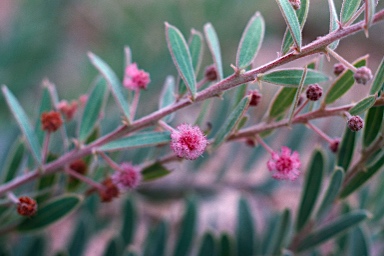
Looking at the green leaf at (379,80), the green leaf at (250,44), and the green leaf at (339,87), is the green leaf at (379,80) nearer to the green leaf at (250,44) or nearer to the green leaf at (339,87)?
the green leaf at (339,87)

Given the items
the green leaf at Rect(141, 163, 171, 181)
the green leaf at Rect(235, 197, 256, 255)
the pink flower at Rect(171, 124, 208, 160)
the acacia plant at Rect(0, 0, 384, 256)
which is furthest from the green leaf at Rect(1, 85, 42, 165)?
the green leaf at Rect(235, 197, 256, 255)

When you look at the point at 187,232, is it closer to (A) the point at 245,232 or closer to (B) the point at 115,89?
(A) the point at 245,232

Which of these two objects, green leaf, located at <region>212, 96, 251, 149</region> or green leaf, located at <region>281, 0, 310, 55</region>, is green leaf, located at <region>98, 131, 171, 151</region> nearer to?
green leaf, located at <region>212, 96, 251, 149</region>

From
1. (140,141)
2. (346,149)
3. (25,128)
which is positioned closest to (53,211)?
(25,128)

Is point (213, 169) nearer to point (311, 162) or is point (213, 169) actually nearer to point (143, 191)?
point (143, 191)

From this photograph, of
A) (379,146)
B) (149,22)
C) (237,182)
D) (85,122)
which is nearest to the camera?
(379,146)

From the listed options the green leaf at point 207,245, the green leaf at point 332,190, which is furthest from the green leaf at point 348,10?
the green leaf at point 207,245

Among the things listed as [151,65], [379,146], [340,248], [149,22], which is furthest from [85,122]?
[149,22]
